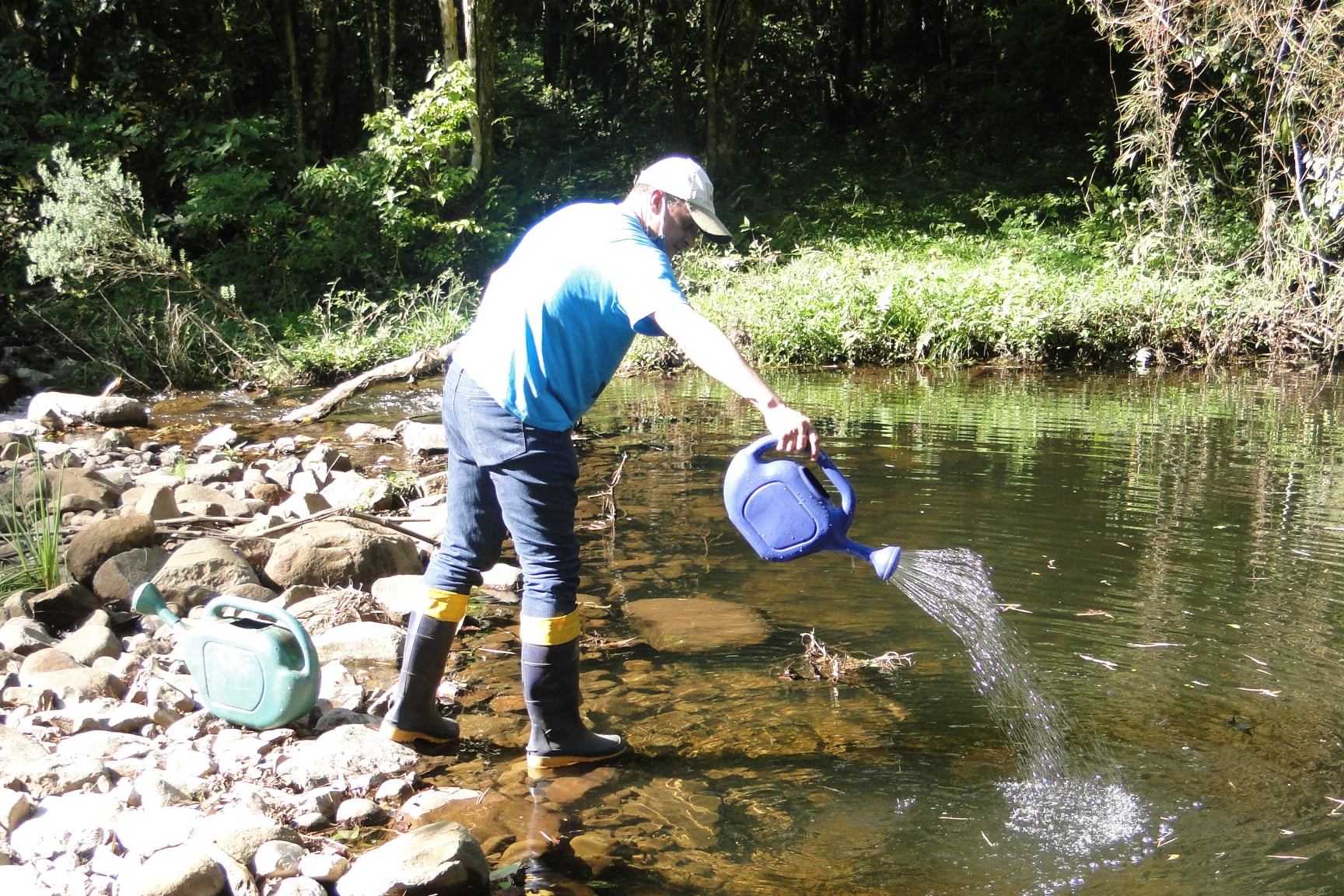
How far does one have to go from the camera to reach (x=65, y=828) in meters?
2.68

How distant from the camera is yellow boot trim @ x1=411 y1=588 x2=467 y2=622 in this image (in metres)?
3.30

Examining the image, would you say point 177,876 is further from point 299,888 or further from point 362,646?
point 362,646

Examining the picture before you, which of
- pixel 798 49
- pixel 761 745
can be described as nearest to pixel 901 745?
pixel 761 745

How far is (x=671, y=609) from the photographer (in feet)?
15.2

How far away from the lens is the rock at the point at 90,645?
394 cm

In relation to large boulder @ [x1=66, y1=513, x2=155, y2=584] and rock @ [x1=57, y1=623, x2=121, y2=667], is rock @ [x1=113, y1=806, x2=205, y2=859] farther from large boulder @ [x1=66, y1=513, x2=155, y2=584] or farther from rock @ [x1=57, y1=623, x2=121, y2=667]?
large boulder @ [x1=66, y1=513, x2=155, y2=584]

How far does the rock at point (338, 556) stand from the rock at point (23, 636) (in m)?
0.89

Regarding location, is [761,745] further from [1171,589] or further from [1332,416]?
[1332,416]

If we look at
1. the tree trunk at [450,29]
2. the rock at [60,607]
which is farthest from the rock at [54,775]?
the tree trunk at [450,29]

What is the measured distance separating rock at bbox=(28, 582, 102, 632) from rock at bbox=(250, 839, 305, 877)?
7.23 feet

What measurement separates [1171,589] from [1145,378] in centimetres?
728

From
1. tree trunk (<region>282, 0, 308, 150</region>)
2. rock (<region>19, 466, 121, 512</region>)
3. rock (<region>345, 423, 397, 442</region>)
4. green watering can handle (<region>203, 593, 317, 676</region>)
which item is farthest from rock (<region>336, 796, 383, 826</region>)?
tree trunk (<region>282, 0, 308, 150</region>)

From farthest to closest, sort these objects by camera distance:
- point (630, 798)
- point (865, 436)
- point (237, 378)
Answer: point (237, 378) → point (865, 436) → point (630, 798)

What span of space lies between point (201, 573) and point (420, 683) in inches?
61.3
